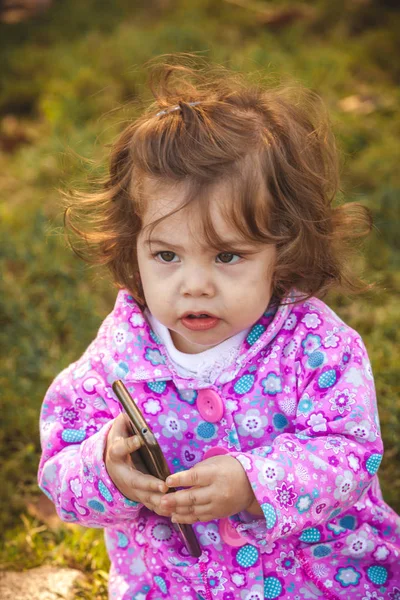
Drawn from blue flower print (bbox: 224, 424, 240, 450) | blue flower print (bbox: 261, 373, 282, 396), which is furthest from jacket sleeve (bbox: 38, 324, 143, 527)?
blue flower print (bbox: 261, 373, 282, 396)

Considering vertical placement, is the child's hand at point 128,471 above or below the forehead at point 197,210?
below

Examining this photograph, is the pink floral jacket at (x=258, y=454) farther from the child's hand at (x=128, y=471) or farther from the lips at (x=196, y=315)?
the lips at (x=196, y=315)

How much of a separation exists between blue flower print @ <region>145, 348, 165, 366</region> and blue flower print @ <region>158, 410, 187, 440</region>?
4.2 inches

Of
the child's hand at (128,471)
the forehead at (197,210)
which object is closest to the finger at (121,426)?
the child's hand at (128,471)

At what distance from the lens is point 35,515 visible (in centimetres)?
224

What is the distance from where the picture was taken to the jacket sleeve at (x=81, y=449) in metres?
1.58

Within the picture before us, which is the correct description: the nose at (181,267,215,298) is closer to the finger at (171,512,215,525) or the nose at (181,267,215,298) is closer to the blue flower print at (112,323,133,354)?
the blue flower print at (112,323,133,354)

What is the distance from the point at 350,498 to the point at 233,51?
3569 millimetres

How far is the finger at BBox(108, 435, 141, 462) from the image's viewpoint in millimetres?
1443

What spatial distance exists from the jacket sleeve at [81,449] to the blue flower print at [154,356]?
12cm

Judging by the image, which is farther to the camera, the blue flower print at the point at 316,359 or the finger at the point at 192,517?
the blue flower print at the point at 316,359

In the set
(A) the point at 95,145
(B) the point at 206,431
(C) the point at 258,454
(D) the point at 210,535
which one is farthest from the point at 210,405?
(A) the point at 95,145

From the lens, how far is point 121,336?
1.75m

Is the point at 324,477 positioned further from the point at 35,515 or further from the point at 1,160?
the point at 1,160
